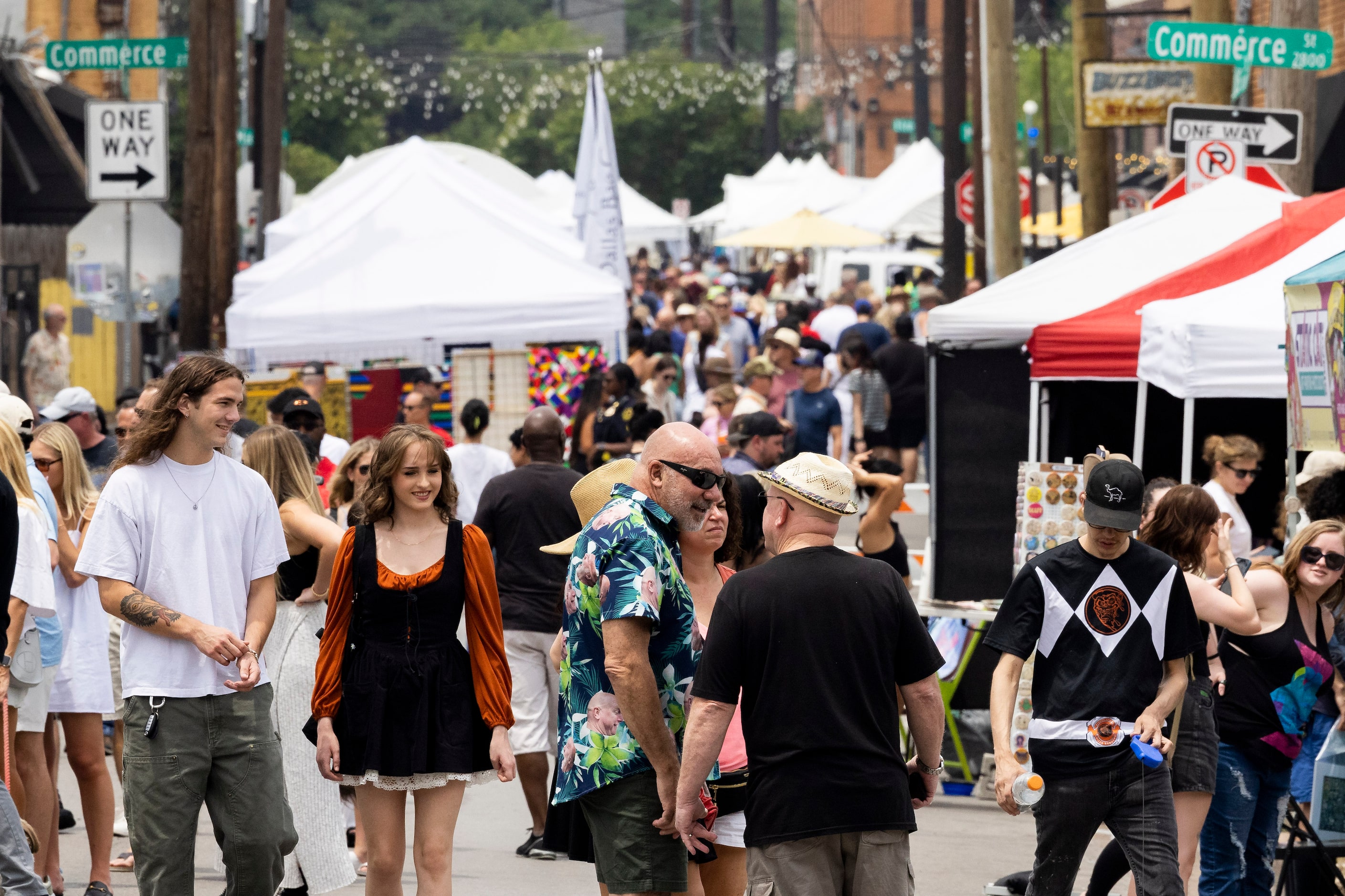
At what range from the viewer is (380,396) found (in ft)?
53.5

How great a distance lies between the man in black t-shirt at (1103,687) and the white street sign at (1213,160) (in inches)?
297

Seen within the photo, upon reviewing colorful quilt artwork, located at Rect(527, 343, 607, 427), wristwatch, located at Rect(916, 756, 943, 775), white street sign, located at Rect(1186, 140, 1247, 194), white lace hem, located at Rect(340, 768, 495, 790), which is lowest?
white lace hem, located at Rect(340, 768, 495, 790)

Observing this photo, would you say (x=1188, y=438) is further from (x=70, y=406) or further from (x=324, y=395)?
(x=324, y=395)

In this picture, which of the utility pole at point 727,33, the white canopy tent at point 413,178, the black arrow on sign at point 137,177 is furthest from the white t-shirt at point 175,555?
the utility pole at point 727,33

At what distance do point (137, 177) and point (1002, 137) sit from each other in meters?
9.50

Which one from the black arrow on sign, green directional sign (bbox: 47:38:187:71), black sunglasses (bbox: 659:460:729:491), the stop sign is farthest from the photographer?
the stop sign

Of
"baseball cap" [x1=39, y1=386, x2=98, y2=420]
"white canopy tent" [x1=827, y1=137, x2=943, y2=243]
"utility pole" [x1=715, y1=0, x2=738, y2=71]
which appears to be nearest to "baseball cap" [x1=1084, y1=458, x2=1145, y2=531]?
"baseball cap" [x1=39, y1=386, x2=98, y2=420]

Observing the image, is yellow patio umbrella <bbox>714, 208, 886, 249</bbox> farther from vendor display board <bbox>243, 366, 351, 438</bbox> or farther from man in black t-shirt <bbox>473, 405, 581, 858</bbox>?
man in black t-shirt <bbox>473, 405, 581, 858</bbox>

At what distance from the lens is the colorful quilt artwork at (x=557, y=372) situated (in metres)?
16.0

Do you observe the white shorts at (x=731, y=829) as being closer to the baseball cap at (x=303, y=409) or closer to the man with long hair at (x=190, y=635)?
the man with long hair at (x=190, y=635)

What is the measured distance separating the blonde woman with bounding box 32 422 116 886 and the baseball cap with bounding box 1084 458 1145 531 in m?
3.62

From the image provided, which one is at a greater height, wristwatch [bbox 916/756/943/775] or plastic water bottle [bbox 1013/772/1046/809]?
wristwatch [bbox 916/756/943/775]

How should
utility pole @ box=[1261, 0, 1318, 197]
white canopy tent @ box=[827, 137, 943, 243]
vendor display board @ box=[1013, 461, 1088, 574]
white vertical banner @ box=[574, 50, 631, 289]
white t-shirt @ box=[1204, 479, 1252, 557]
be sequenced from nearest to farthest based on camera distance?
1. vendor display board @ box=[1013, 461, 1088, 574]
2. white t-shirt @ box=[1204, 479, 1252, 557]
3. utility pole @ box=[1261, 0, 1318, 197]
4. white vertical banner @ box=[574, 50, 631, 289]
5. white canopy tent @ box=[827, 137, 943, 243]

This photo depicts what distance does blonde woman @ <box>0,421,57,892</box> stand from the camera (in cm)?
594
